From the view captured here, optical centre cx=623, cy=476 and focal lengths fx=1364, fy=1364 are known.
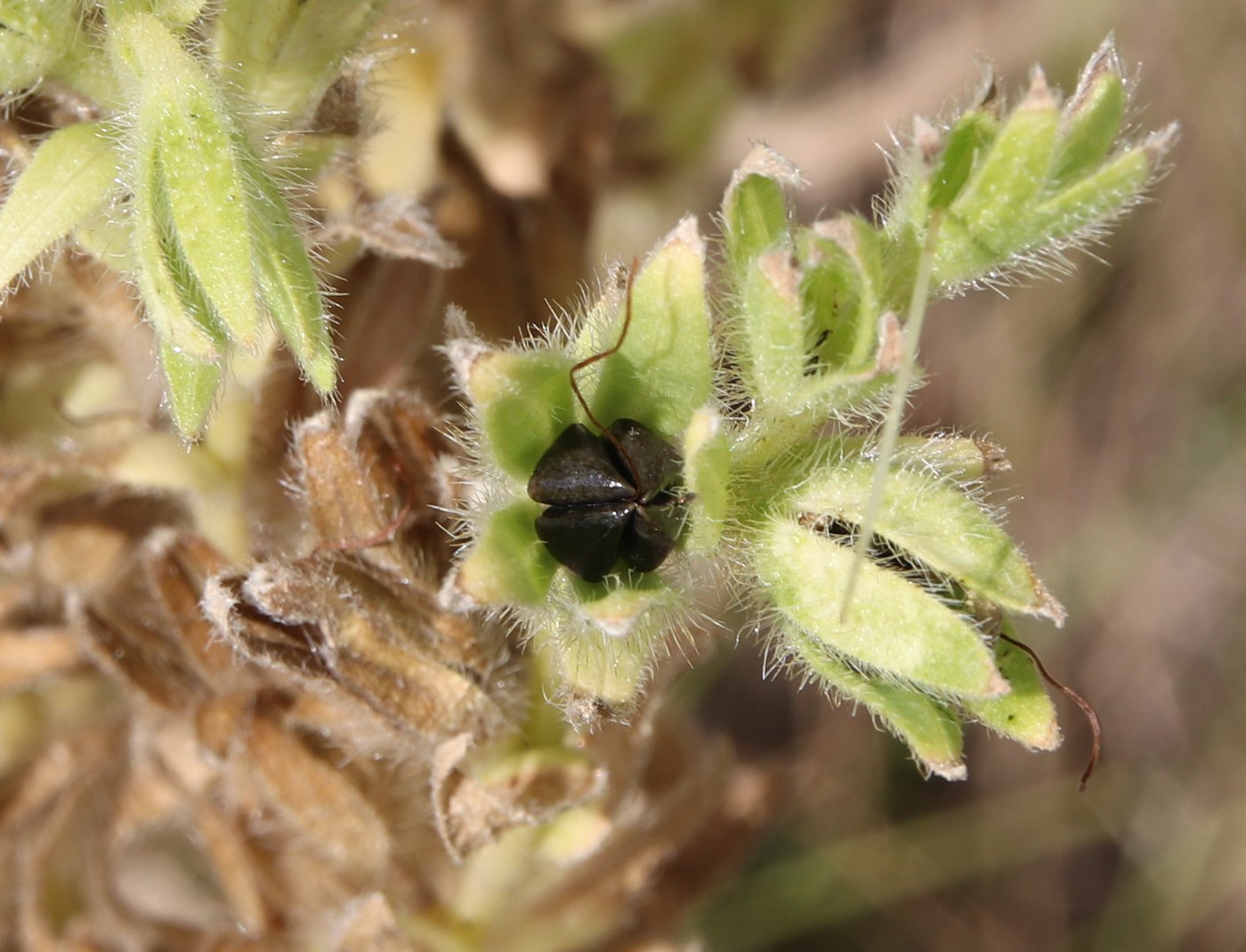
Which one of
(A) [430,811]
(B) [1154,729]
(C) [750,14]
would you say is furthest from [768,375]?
(B) [1154,729]

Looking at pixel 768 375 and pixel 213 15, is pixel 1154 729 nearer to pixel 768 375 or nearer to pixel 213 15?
pixel 768 375

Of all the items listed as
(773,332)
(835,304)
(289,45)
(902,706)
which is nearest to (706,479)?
(773,332)

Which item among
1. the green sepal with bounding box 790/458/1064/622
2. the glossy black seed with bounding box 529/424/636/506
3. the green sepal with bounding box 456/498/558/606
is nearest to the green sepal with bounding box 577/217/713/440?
the glossy black seed with bounding box 529/424/636/506

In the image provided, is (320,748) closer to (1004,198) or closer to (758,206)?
(758,206)

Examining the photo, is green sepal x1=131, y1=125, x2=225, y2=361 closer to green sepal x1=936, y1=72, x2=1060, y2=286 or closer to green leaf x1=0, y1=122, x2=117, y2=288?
green leaf x1=0, y1=122, x2=117, y2=288

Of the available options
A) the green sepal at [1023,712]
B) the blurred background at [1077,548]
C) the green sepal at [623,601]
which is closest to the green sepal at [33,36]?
the green sepal at [623,601]
